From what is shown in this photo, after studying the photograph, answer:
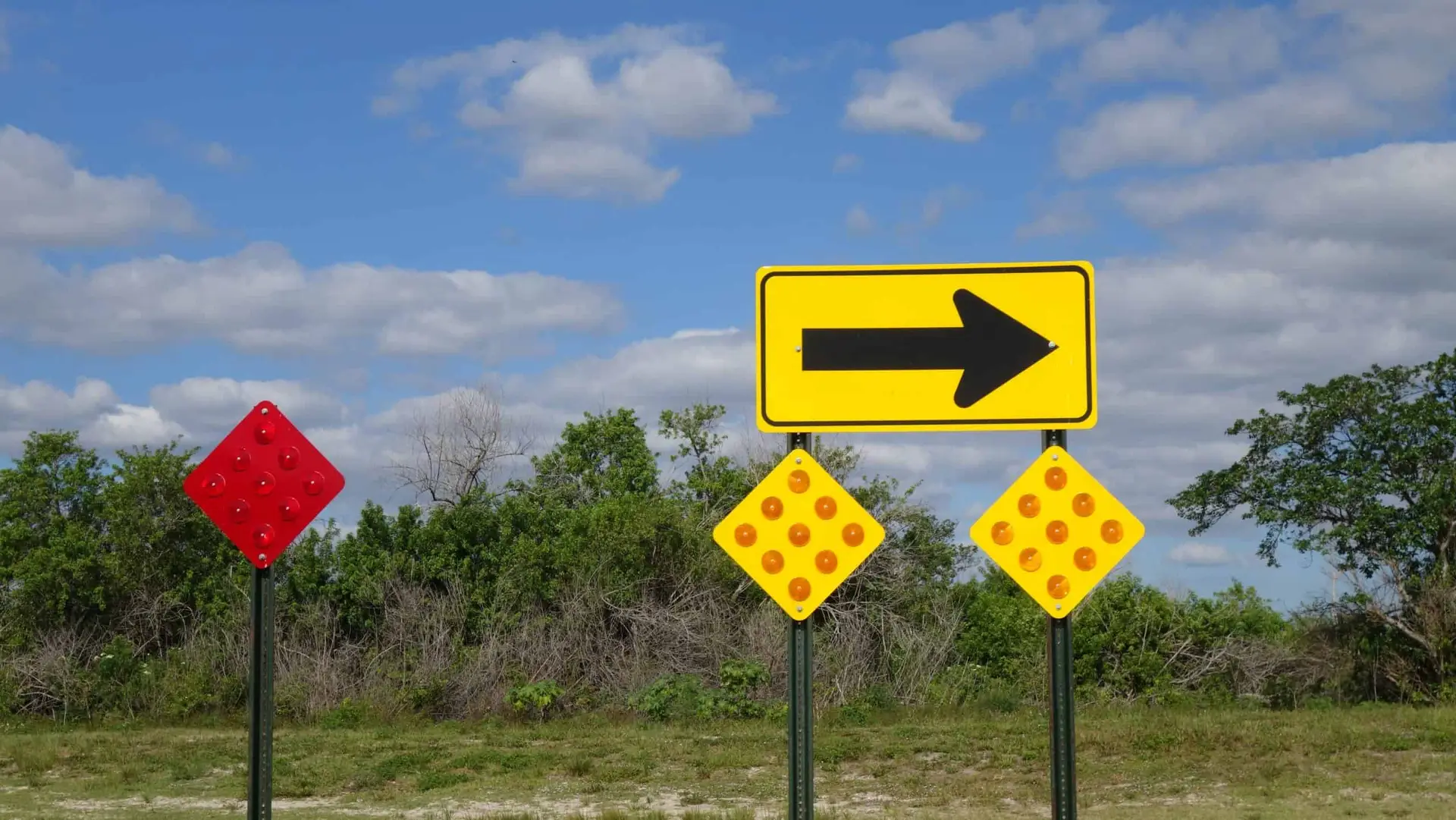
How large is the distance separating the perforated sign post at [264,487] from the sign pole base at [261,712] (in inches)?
1.3

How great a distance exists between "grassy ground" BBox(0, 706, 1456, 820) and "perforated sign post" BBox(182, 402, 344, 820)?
511cm

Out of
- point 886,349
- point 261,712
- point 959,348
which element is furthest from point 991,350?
point 261,712

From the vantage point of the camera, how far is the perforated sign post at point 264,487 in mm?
8625

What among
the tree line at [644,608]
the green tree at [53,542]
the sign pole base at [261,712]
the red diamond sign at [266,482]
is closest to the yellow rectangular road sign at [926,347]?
the red diamond sign at [266,482]

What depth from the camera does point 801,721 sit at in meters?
7.13

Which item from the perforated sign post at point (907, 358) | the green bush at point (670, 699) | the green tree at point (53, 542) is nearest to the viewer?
the perforated sign post at point (907, 358)

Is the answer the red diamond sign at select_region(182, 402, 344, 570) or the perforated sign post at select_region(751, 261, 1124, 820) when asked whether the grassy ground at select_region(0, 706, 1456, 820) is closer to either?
the red diamond sign at select_region(182, 402, 344, 570)

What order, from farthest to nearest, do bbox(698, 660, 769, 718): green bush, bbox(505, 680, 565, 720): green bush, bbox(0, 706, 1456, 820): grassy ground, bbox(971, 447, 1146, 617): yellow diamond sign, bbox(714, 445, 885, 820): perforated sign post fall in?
bbox(505, 680, 565, 720): green bush, bbox(698, 660, 769, 718): green bush, bbox(0, 706, 1456, 820): grassy ground, bbox(714, 445, 885, 820): perforated sign post, bbox(971, 447, 1146, 617): yellow diamond sign

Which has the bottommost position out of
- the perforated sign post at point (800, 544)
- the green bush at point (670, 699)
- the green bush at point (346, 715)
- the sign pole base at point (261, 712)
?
the green bush at point (346, 715)

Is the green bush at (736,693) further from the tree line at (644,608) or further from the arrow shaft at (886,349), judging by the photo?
the arrow shaft at (886,349)

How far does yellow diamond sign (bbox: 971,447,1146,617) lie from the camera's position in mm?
6969

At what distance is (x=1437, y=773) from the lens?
14.3 meters

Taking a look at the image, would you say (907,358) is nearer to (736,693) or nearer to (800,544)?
(800,544)

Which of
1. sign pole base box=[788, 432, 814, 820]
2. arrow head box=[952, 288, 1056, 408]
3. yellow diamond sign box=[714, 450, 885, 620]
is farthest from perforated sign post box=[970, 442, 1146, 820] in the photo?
sign pole base box=[788, 432, 814, 820]
